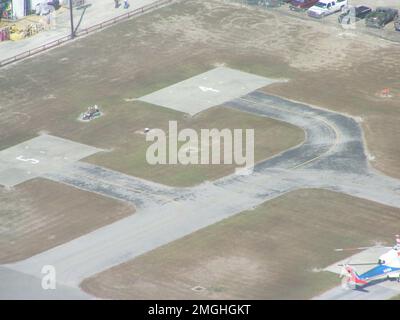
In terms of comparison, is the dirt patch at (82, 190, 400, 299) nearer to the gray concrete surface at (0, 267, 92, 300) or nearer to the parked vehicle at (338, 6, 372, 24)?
the gray concrete surface at (0, 267, 92, 300)

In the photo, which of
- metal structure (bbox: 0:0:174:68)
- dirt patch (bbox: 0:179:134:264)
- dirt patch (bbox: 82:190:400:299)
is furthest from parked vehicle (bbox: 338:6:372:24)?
dirt patch (bbox: 0:179:134:264)

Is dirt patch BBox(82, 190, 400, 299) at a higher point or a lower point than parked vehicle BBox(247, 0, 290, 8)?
higher

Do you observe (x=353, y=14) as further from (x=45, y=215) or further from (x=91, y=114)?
(x=45, y=215)

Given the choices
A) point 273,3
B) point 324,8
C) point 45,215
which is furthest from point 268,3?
point 45,215

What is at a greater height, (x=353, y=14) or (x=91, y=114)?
(x=353, y=14)

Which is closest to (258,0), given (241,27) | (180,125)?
(241,27)
